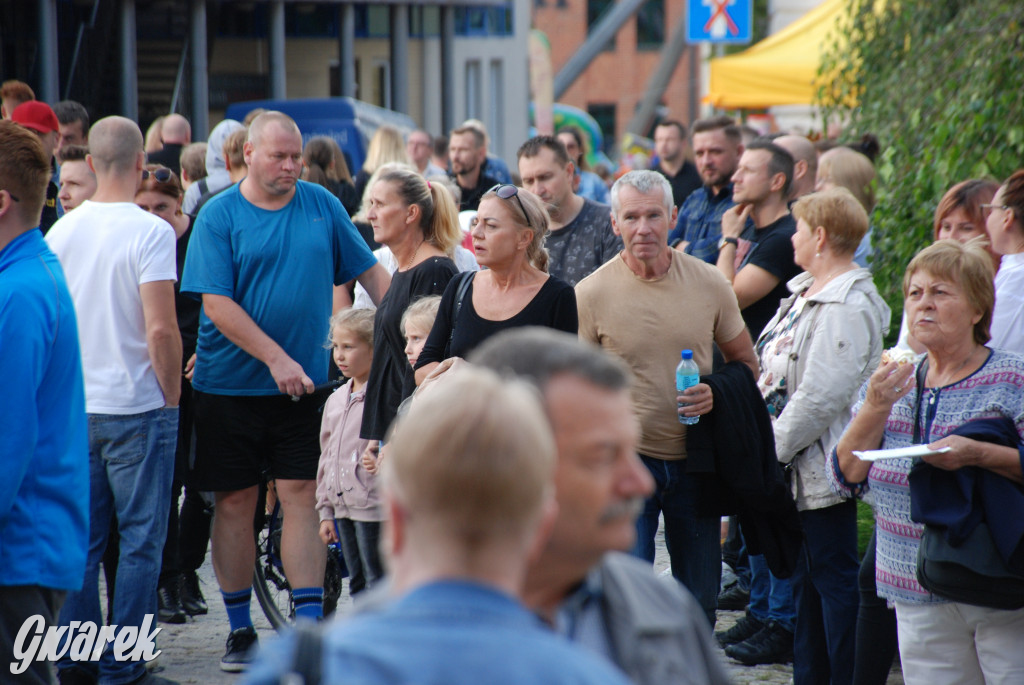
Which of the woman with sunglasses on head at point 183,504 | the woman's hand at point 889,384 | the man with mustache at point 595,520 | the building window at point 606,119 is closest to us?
the man with mustache at point 595,520

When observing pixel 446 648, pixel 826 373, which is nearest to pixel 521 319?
pixel 826 373

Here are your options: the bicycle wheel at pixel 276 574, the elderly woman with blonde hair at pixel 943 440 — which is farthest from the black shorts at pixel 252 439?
the elderly woman with blonde hair at pixel 943 440

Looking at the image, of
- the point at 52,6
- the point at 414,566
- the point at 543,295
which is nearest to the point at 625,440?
the point at 414,566

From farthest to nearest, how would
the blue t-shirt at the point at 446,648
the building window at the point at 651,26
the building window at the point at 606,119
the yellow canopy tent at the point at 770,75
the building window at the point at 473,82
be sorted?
the building window at the point at 606,119 → the building window at the point at 651,26 → the building window at the point at 473,82 → the yellow canopy tent at the point at 770,75 → the blue t-shirt at the point at 446,648

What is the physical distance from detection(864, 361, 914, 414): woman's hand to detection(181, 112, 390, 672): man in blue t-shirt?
2339 millimetres

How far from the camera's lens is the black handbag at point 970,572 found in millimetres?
3334

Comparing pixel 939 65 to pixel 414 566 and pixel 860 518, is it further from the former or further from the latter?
pixel 414 566

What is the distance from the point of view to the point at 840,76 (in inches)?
394

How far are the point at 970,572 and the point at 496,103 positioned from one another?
89.8 feet

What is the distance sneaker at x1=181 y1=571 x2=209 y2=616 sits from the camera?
568 cm

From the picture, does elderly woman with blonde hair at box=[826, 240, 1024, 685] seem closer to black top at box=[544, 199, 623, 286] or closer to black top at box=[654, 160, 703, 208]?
black top at box=[544, 199, 623, 286]

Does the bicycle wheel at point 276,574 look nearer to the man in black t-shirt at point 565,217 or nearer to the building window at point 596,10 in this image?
the man in black t-shirt at point 565,217

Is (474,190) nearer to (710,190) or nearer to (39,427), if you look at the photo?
(710,190)

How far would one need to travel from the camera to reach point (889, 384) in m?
3.59
